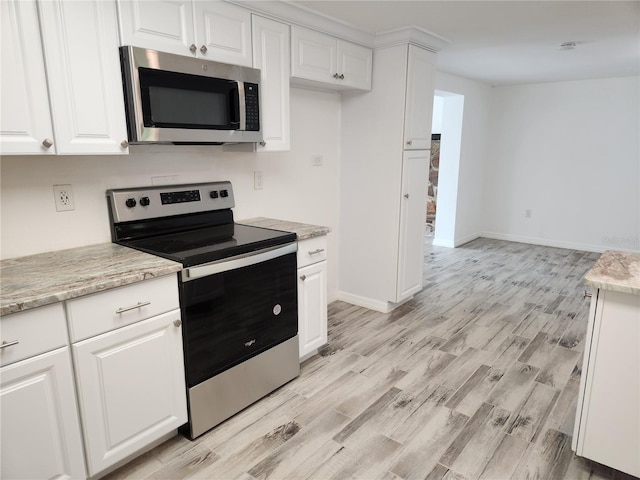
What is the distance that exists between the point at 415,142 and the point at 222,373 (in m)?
2.36

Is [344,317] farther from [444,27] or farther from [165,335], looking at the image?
[444,27]

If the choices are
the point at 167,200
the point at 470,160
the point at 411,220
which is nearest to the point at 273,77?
the point at 167,200

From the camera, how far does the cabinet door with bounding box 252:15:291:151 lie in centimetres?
236

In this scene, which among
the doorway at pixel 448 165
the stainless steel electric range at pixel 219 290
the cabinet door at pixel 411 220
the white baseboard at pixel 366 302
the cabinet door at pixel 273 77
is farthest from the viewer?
the doorway at pixel 448 165

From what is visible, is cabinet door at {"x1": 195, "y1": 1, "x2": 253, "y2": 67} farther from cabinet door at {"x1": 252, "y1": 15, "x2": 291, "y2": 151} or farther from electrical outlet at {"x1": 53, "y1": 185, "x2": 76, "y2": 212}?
electrical outlet at {"x1": 53, "y1": 185, "x2": 76, "y2": 212}

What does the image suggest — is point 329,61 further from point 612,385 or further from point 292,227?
point 612,385

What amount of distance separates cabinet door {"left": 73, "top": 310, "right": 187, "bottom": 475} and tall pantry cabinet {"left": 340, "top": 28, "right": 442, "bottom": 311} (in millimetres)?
2071

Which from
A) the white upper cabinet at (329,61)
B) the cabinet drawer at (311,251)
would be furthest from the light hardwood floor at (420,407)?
the white upper cabinet at (329,61)

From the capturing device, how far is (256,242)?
2104 millimetres

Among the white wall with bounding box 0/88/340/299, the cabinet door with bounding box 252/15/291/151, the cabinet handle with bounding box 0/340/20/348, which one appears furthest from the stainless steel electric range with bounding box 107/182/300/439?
the cabinet handle with bounding box 0/340/20/348

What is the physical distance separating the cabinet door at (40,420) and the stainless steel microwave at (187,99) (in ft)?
3.36

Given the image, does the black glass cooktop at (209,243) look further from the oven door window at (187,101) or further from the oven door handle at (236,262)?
the oven door window at (187,101)

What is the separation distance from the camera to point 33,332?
4.63 feet

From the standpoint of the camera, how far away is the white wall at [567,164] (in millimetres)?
5316
